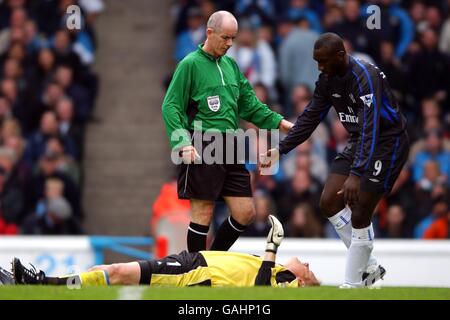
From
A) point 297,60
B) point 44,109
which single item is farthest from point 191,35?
point 44,109

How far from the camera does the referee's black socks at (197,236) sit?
12180mm

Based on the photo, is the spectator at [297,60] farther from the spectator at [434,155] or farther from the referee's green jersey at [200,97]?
the referee's green jersey at [200,97]

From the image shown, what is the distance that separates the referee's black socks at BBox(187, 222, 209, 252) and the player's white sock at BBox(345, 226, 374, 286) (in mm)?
1396

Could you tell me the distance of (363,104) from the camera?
11.3 meters

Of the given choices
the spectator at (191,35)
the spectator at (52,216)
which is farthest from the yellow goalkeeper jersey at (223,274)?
the spectator at (191,35)

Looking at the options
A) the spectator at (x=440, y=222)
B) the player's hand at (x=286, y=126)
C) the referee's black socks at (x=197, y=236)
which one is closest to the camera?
the referee's black socks at (x=197, y=236)

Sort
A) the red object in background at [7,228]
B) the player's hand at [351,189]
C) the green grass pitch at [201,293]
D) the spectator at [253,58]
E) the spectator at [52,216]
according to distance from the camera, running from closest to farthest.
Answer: the green grass pitch at [201,293], the player's hand at [351,189], the spectator at [52,216], the red object in background at [7,228], the spectator at [253,58]

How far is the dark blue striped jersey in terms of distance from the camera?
11172 millimetres

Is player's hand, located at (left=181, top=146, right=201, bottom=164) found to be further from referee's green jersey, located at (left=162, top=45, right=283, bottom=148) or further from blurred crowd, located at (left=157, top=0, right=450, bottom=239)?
blurred crowd, located at (left=157, top=0, right=450, bottom=239)

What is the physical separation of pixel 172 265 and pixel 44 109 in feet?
25.5

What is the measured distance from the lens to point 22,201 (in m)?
18.0

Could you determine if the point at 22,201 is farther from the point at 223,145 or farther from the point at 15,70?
the point at 223,145

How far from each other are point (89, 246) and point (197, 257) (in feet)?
16.9
